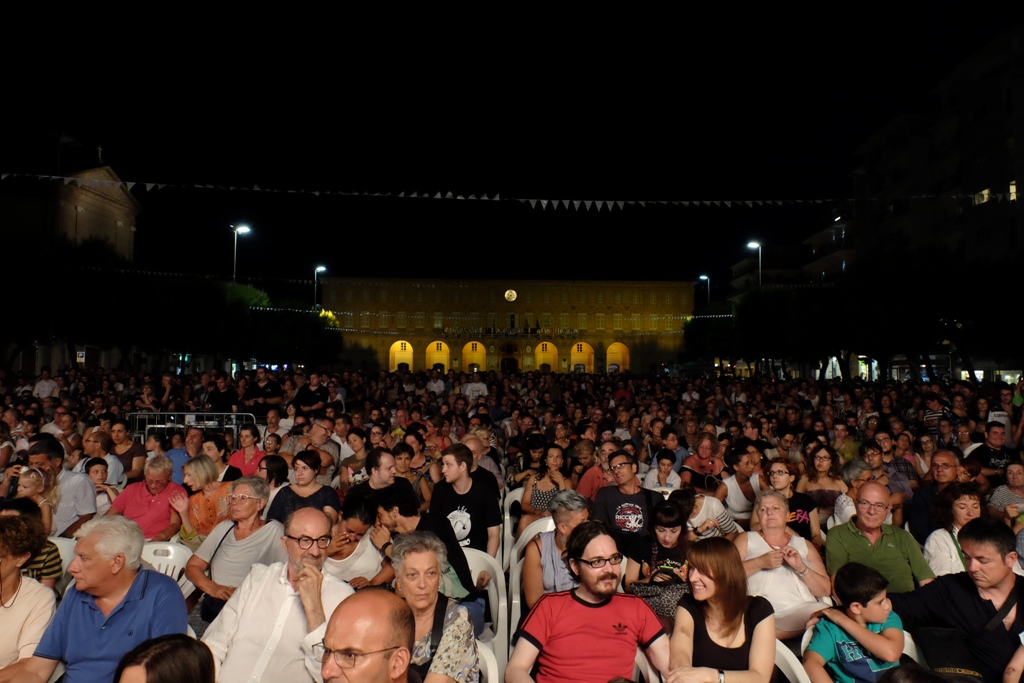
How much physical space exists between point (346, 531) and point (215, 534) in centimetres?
82

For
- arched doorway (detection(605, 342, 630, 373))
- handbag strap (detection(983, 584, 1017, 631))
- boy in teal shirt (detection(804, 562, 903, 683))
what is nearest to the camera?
boy in teal shirt (detection(804, 562, 903, 683))

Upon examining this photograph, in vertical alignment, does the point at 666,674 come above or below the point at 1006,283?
below

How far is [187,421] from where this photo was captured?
48.1ft

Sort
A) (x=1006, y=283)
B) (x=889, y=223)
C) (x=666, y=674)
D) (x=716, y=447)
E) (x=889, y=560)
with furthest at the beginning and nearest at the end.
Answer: (x=889, y=223), (x=1006, y=283), (x=716, y=447), (x=889, y=560), (x=666, y=674)

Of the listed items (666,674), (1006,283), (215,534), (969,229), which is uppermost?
(969,229)

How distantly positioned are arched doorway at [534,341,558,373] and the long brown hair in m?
81.6

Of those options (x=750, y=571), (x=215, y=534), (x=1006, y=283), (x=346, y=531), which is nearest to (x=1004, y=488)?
(x=750, y=571)

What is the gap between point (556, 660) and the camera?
12.7 feet

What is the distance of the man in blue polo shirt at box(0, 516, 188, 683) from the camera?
12.3ft

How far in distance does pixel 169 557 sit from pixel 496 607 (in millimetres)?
2195

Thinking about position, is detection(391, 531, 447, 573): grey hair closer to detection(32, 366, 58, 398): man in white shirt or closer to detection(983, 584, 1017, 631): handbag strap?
detection(983, 584, 1017, 631): handbag strap

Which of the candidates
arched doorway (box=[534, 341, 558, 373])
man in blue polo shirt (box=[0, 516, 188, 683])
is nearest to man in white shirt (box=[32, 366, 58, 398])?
man in blue polo shirt (box=[0, 516, 188, 683])

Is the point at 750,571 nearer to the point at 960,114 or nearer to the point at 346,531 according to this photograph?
the point at 346,531

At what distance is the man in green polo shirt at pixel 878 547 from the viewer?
17.7 feet
